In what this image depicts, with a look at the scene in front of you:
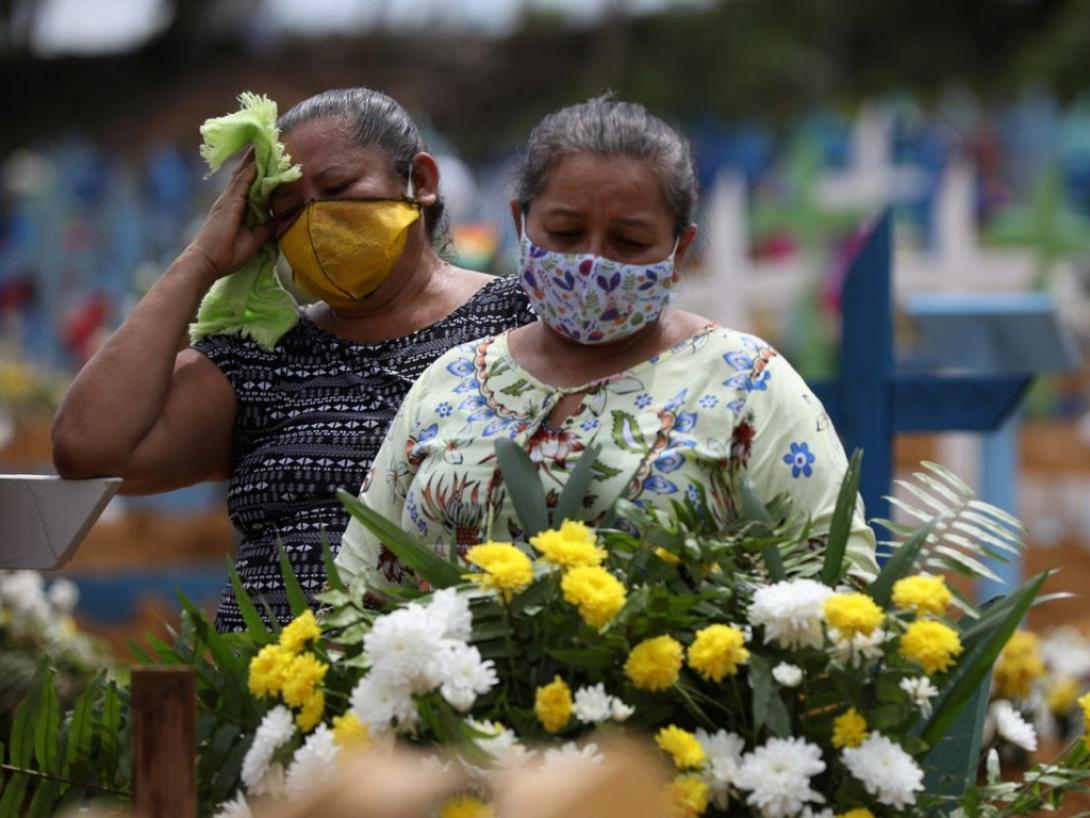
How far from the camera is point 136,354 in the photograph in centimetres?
312

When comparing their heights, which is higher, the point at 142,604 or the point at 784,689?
the point at 784,689

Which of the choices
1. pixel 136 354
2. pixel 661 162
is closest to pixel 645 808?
pixel 661 162

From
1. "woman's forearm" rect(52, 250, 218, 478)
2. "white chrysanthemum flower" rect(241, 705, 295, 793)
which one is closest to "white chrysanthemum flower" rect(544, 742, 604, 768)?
"white chrysanthemum flower" rect(241, 705, 295, 793)

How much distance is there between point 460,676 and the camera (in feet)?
6.77

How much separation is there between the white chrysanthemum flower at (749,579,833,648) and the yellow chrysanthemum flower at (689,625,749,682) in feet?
0.13

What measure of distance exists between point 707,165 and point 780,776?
1173 cm

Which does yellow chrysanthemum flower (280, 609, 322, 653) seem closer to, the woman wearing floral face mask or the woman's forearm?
the woman wearing floral face mask

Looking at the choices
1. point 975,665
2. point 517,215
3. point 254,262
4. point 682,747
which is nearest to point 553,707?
point 682,747

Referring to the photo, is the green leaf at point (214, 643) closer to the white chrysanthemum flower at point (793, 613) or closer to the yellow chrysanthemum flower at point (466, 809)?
the yellow chrysanthemum flower at point (466, 809)

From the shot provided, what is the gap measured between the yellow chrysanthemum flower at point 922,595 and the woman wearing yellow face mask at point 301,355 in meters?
1.17

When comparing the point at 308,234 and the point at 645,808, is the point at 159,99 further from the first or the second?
the point at 645,808

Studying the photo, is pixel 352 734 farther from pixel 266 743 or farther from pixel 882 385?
pixel 882 385

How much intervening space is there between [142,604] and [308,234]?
5.30 m

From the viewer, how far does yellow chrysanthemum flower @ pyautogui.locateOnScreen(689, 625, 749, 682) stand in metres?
2.08
